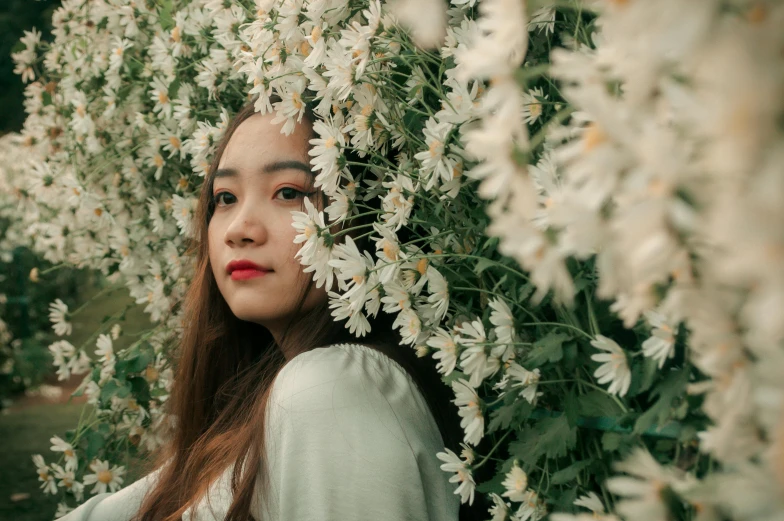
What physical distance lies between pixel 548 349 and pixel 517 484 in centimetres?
21

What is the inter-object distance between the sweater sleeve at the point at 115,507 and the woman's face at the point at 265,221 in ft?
1.93

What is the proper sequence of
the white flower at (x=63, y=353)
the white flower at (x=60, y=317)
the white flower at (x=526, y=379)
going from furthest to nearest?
the white flower at (x=60, y=317) → the white flower at (x=63, y=353) → the white flower at (x=526, y=379)

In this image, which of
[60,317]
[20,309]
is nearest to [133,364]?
[60,317]

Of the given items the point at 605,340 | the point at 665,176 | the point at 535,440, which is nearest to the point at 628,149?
the point at 665,176

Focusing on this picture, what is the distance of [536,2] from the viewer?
49 cm

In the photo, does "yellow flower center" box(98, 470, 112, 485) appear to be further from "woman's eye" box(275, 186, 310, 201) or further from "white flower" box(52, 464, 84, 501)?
"woman's eye" box(275, 186, 310, 201)

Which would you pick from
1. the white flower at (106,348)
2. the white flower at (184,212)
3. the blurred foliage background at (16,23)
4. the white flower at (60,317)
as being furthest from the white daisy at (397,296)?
the blurred foliage background at (16,23)

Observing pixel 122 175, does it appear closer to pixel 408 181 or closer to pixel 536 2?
pixel 408 181

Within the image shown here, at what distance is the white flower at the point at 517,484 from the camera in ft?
3.66

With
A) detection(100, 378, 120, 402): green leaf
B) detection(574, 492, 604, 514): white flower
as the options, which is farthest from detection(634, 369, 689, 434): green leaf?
detection(100, 378, 120, 402): green leaf

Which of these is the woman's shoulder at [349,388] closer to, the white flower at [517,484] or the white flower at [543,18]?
the white flower at [517,484]

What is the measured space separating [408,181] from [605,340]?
46cm

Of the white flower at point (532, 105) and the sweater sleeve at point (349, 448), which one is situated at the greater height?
the white flower at point (532, 105)

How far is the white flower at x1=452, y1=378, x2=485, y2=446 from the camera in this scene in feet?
3.87
